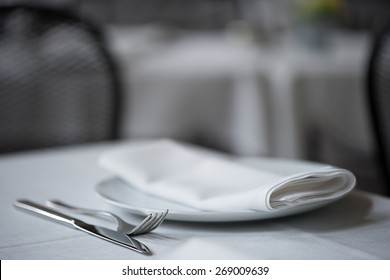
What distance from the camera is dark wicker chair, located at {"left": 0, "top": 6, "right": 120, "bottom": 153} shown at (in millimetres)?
1534

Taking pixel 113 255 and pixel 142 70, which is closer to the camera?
pixel 113 255

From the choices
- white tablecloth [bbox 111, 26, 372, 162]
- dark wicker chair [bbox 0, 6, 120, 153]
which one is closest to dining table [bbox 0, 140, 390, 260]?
dark wicker chair [bbox 0, 6, 120, 153]

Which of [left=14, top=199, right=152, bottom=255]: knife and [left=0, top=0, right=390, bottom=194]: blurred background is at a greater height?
[left=0, top=0, right=390, bottom=194]: blurred background

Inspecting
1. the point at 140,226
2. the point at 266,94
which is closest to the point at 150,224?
the point at 140,226

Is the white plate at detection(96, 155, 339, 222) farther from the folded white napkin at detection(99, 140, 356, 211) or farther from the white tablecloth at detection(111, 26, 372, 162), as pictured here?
the white tablecloth at detection(111, 26, 372, 162)

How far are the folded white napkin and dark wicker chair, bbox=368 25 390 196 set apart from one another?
450mm

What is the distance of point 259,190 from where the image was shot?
1.98ft

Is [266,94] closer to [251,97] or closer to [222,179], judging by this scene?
[251,97]

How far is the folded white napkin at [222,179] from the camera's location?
609 mm

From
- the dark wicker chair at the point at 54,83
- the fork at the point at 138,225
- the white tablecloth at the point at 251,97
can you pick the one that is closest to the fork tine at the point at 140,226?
the fork at the point at 138,225

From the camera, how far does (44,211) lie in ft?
2.27
